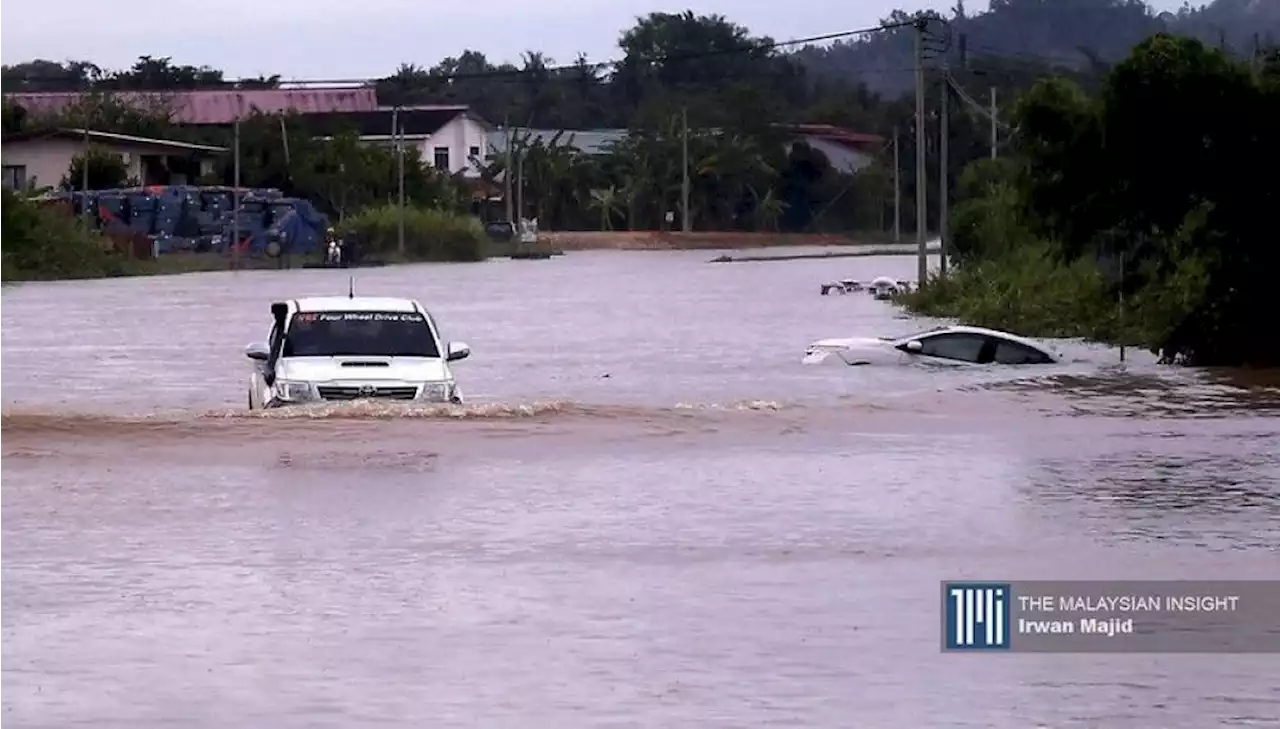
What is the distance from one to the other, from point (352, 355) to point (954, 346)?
41.2 ft

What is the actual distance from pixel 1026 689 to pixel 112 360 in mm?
27678

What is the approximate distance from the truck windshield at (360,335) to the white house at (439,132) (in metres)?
95.7

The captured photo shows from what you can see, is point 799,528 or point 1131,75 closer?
point 799,528

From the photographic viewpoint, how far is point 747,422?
79.6 feet

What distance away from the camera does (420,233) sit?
305ft

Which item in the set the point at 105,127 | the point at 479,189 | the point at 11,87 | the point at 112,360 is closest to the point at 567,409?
the point at 112,360

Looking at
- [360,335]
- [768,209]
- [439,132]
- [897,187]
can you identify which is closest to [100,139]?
[439,132]

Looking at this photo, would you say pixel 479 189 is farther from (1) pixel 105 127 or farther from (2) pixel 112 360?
(2) pixel 112 360

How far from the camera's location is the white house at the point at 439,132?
120 m

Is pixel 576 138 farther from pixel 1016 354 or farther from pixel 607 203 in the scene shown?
pixel 1016 354

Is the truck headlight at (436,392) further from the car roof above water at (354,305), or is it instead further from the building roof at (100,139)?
the building roof at (100,139)


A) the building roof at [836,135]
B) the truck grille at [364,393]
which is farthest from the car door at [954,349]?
the building roof at [836,135]

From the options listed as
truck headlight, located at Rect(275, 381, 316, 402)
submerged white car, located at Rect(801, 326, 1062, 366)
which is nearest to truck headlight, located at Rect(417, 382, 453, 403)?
truck headlight, located at Rect(275, 381, 316, 402)

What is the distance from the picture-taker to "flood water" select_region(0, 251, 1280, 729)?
10.2 meters
